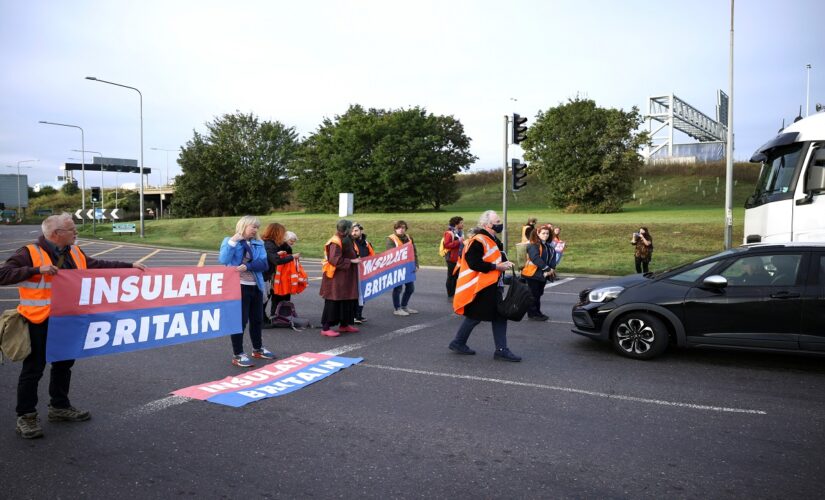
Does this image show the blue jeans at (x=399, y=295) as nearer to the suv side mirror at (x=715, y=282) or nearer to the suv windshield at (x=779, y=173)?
the suv side mirror at (x=715, y=282)

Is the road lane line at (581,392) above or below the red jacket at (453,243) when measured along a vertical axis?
below

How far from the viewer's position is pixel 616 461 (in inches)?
169

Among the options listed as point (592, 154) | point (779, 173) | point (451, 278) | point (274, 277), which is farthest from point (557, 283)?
point (592, 154)

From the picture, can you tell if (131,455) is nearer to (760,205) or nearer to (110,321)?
(110,321)

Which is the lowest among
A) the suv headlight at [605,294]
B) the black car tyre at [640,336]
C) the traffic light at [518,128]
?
the black car tyre at [640,336]

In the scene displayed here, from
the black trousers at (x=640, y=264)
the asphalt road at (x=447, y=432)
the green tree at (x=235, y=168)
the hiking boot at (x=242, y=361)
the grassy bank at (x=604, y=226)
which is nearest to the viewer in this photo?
the asphalt road at (x=447, y=432)

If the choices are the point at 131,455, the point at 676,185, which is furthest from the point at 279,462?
the point at 676,185

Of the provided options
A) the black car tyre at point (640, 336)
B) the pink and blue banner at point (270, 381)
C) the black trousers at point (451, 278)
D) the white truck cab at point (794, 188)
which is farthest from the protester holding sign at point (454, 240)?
the white truck cab at point (794, 188)

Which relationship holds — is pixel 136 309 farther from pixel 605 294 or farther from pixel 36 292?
pixel 605 294

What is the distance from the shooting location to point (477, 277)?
23.7 ft

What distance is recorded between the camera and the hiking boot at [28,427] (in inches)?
184

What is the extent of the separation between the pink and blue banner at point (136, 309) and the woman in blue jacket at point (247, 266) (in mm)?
197

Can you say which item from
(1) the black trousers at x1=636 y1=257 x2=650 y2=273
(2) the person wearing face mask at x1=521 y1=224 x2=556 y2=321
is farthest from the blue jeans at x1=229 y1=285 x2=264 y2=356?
(1) the black trousers at x1=636 y1=257 x2=650 y2=273

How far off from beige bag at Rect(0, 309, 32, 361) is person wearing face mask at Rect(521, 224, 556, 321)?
23.8ft
